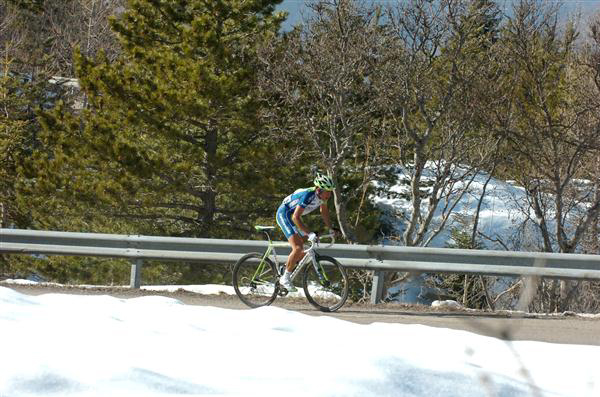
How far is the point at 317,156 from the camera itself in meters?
23.5

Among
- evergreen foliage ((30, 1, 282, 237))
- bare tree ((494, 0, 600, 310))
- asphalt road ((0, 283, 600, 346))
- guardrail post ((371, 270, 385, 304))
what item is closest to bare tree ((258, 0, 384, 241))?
evergreen foliage ((30, 1, 282, 237))

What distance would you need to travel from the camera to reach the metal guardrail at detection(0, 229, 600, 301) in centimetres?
1033

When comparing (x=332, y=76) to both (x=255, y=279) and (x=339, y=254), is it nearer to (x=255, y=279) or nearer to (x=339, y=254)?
(x=339, y=254)

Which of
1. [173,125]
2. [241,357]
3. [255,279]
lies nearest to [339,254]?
[255,279]

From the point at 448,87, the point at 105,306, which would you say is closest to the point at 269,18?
the point at 448,87

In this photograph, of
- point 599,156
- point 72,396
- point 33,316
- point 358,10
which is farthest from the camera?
point 599,156

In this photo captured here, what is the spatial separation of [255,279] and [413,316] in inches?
72.3

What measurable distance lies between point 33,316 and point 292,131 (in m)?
16.3

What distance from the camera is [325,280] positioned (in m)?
9.86

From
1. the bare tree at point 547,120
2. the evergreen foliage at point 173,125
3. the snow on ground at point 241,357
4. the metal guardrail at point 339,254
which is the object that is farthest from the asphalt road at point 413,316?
the evergreen foliage at point 173,125

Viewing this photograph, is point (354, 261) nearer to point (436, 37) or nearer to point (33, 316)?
point (33, 316)

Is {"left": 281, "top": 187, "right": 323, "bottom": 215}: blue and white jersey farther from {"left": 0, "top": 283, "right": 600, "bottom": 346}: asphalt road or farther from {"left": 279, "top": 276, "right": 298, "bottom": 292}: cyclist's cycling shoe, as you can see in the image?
{"left": 0, "top": 283, "right": 600, "bottom": 346}: asphalt road

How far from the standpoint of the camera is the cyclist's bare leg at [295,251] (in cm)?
982

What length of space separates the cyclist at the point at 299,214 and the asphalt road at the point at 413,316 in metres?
0.54
